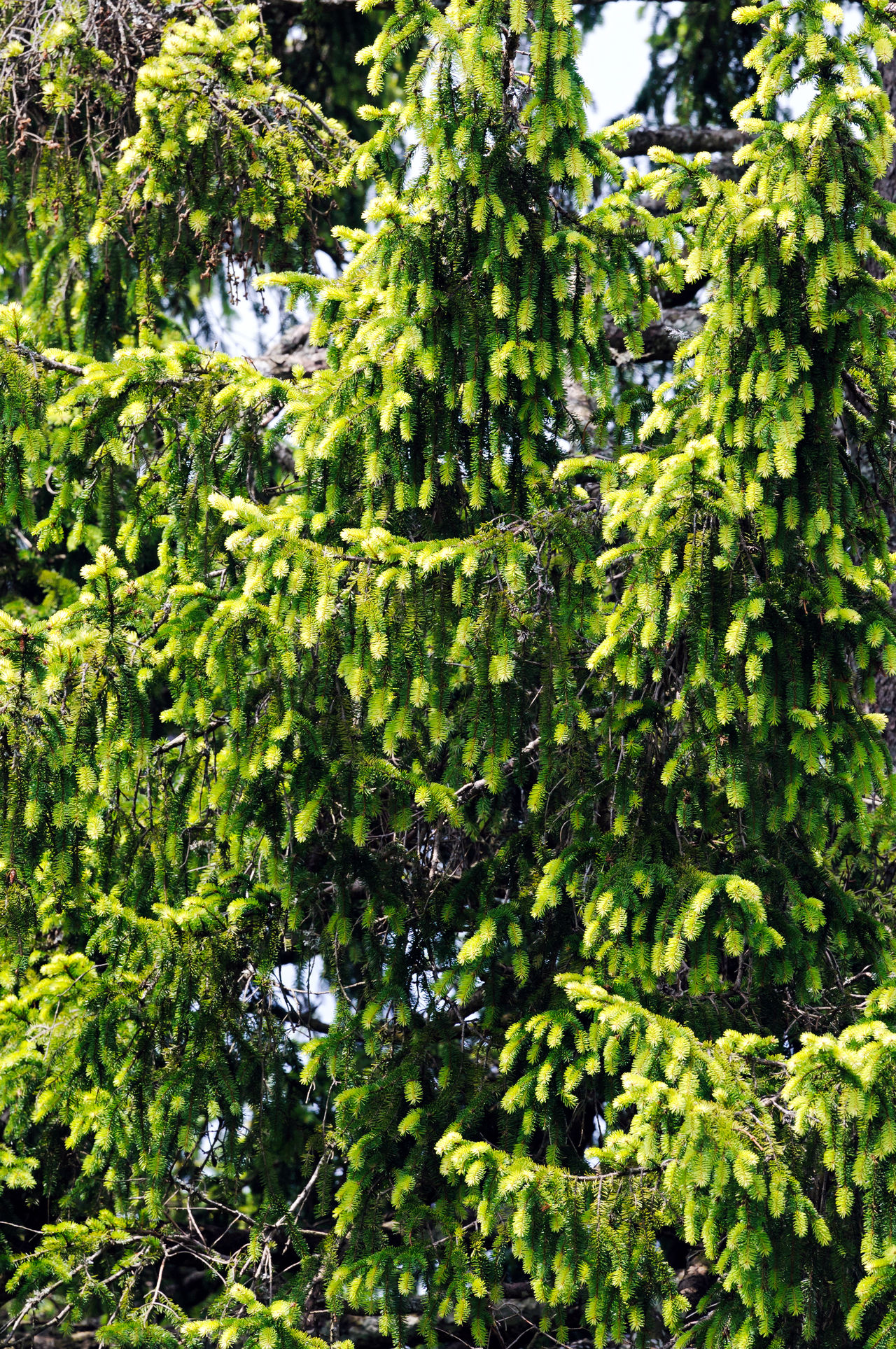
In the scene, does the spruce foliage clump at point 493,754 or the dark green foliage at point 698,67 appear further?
the dark green foliage at point 698,67

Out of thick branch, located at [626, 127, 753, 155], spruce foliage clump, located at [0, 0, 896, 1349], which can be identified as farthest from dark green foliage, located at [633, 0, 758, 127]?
spruce foliage clump, located at [0, 0, 896, 1349]

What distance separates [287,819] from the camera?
4855mm

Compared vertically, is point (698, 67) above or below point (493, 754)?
above

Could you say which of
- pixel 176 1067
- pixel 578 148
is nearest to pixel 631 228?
pixel 578 148

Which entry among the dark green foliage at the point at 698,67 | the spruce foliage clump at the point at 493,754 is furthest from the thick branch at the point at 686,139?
the spruce foliage clump at the point at 493,754

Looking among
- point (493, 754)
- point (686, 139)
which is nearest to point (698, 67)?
point (686, 139)

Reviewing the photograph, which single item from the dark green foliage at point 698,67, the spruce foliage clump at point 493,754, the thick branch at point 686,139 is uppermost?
the dark green foliage at point 698,67

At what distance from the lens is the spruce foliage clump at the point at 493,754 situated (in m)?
4.16

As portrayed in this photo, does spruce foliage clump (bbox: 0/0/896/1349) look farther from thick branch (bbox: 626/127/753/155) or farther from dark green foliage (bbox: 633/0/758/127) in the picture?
dark green foliage (bbox: 633/0/758/127)

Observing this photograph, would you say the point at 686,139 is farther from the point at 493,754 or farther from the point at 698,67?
the point at 493,754

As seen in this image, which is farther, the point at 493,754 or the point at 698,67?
the point at 698,67

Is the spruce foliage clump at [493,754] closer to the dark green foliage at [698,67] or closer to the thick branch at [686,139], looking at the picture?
the thick branch at [686,139]

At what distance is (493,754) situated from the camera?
4652 millimetres

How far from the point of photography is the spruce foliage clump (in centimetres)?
416
